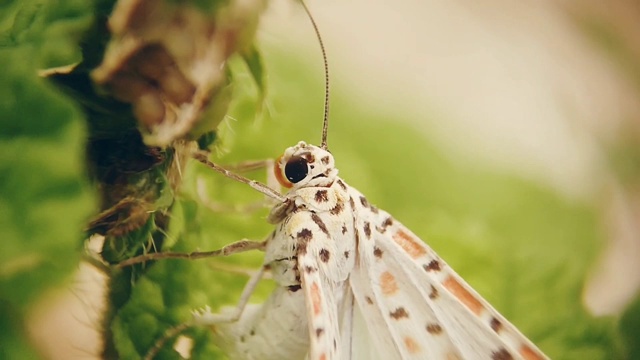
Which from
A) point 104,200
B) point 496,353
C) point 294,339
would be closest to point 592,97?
point 496,353

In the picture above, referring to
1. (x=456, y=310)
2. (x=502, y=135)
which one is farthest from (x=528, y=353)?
(x=502, y=135)

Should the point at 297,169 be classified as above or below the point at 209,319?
above

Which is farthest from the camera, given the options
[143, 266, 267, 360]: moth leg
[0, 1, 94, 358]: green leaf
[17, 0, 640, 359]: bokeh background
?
[17, 0, 640, 359]: bokeh background

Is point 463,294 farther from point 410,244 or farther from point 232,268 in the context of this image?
point 232,268

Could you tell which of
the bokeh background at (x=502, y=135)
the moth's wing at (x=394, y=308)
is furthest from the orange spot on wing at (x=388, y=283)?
the bokeh background at (x=502, y=135)

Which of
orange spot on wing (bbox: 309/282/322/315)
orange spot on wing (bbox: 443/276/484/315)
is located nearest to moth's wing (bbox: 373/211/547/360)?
orange spot on wing (bbox: 443/276/484/315)

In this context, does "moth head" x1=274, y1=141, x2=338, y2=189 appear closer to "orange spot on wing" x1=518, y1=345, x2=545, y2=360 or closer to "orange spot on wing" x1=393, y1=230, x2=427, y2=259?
"orange spot on wing" x1=393, y1=230, x2=427, y2=259

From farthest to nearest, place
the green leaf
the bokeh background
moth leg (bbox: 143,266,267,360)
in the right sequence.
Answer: the bokeh background < moth leg (bbox: 143,266,267,360) < the green leaf

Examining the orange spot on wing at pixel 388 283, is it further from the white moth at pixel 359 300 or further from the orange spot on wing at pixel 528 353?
the orange spot on wing at pixel 528 353
